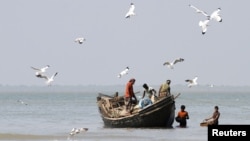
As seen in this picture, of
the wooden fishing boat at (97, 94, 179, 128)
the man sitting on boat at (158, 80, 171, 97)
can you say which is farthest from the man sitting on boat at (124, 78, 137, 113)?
the man sitting on boat at (158, 80, 171, 97)

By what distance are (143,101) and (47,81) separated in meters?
4.62

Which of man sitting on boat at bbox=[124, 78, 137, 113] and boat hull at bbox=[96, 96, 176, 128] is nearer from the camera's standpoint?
man sitting on boat at bbox=[124, 78, 137, 113]

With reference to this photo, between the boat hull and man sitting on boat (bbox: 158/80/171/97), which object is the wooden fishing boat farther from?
man sitting on boat (bbox: 158/80/171/97)

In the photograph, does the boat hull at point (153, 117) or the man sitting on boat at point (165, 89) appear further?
the man sitting on boat at point (165, 89)

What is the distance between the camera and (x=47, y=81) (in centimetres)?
2814

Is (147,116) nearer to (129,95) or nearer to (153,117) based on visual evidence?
(153,117)

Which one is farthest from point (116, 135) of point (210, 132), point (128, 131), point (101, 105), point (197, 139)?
point (210, 132)

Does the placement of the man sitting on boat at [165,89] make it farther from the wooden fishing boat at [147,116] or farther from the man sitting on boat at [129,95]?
the man sitting on boat at [129,95]

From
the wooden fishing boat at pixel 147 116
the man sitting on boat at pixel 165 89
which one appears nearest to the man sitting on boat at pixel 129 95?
the wooden fishing boat at pixel 147 116

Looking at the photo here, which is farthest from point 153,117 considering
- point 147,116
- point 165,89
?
point 165,89

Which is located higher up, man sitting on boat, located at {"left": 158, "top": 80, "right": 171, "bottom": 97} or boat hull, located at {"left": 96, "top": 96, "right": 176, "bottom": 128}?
man sitting on boat, located at {"left": 158, "top": 80, "right": 171, "bottom": 97}

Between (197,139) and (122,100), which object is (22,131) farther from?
(197,139)

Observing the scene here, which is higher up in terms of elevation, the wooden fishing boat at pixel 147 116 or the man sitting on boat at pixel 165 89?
the man sitting on boat at pixel 165 89

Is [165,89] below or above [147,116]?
above
